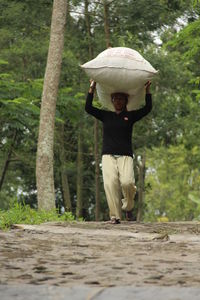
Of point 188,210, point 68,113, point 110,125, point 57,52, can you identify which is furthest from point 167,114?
point 188,210

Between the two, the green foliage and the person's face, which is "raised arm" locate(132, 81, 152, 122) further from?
the green foliage

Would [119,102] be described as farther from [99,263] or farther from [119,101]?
[99,263]

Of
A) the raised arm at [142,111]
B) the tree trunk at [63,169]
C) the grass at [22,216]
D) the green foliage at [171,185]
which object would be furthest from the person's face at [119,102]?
the green foliage at [171,185]

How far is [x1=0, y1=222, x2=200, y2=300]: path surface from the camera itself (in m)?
3.63

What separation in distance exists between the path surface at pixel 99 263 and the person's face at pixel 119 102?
2.85 metres

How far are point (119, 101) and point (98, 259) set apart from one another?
4.95m

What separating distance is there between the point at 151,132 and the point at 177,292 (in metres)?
23.5

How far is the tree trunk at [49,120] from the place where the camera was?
13.2 m

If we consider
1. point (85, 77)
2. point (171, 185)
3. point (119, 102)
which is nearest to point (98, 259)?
point (119, 102)

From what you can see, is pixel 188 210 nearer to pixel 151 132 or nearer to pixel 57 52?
pixel 151 132

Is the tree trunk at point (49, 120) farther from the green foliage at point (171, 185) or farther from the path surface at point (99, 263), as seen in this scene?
the green foliage at point (171, 185)

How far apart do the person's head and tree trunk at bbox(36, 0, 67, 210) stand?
3845 mm

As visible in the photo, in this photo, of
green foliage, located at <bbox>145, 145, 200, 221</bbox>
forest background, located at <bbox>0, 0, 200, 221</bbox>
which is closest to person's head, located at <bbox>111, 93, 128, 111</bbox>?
forest background, located at <bbox>0, 0, 200, 221</bbox>

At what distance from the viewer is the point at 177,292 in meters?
3.40
